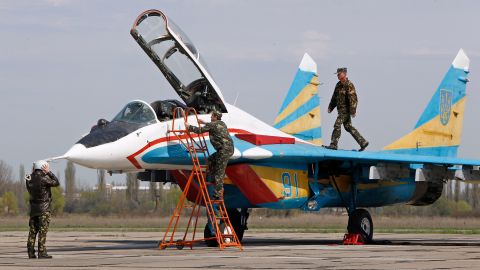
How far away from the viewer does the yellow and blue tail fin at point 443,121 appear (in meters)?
21.2

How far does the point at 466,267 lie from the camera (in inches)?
437

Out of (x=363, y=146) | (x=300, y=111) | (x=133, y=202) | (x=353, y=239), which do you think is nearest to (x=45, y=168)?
(x=353, y=239)

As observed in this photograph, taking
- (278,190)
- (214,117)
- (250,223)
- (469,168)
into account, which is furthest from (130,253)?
(250,223)

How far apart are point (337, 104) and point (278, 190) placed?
2471 millimetres

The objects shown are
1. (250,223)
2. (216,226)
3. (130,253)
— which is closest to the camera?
(130,253)

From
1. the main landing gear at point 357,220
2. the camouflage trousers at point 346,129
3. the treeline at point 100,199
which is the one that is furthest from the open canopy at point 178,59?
the treeline at point 100,199

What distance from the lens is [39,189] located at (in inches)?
532

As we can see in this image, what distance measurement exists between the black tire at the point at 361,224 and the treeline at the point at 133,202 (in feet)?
48.2

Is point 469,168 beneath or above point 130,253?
above

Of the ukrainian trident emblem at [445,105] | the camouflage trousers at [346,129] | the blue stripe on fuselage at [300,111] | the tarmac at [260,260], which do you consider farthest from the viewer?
the ukrainian trident emblem at [445,105]

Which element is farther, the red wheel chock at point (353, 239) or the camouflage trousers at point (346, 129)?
the camouflage trousers at point (346, 129)

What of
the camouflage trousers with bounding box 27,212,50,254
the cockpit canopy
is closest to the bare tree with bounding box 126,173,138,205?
the cockpit canopy

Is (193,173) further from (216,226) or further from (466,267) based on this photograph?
(466,267)

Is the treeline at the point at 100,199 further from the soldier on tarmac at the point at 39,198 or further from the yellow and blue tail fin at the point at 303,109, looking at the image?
the soldier on tarmac at the point at 39,198
